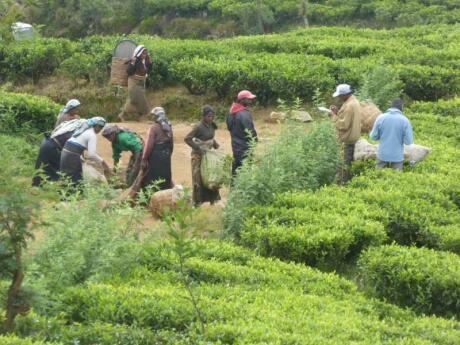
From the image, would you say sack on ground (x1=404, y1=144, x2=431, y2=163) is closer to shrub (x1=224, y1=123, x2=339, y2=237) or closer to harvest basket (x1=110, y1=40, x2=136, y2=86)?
shrub (x1=224, y1=123, x2=339, y2=237)

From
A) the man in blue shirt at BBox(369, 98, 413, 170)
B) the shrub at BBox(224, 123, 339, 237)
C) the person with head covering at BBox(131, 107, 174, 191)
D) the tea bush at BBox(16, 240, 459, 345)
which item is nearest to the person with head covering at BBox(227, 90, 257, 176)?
the shrub at BBox(224, 123, 339, 237)

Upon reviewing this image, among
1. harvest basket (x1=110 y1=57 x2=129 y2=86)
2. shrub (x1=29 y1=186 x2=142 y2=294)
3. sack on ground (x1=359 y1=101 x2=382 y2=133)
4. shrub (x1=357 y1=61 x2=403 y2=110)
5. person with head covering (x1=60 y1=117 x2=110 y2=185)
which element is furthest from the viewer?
harvest basket (x1=110 y1=57 x2=129 y2=86)

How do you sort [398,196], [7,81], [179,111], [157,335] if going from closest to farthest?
[157,335], [398,196], [179,111], [7,81]

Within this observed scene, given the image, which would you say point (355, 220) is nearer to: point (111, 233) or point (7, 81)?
point (111, 233)

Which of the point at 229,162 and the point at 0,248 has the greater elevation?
the point at 0,248

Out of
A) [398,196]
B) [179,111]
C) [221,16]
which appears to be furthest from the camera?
[221,16]

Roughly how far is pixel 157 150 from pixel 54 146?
1342mm

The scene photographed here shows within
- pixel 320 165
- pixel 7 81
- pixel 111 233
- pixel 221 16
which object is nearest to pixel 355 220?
pixel 320 165

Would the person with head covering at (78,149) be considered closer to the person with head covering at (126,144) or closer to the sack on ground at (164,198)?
the person with head covering at (126,144)

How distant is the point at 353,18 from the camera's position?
1332 inches

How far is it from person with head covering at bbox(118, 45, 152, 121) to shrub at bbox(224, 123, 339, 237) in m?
5.61

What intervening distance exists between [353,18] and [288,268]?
26.7 m

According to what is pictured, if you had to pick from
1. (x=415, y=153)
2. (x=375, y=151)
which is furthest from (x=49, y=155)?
(x=415, y=153)

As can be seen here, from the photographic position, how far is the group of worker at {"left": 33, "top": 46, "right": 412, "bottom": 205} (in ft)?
36.2
